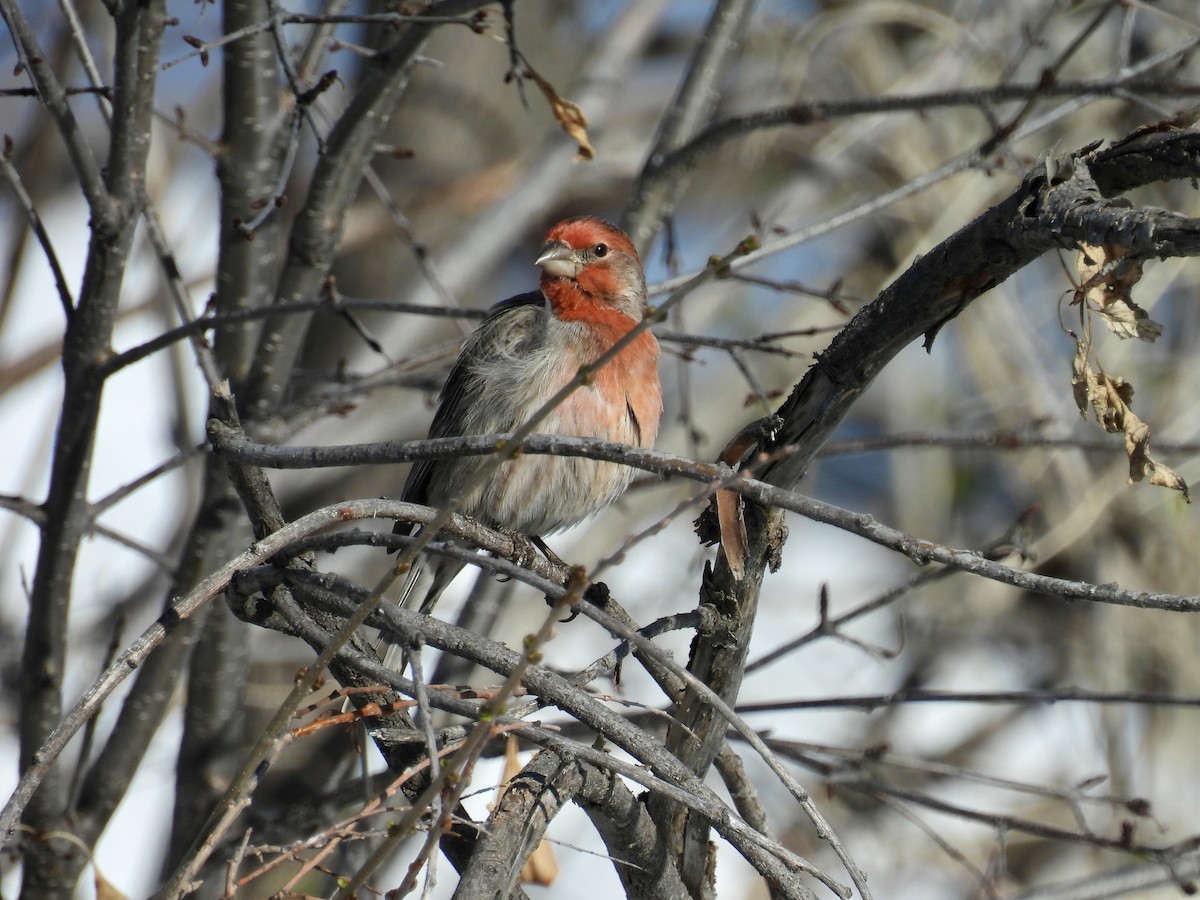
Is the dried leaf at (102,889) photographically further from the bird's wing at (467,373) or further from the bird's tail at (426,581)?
the bird's wing at (467,373)

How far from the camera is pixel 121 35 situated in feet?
10.9

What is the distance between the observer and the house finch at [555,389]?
4.78 meters

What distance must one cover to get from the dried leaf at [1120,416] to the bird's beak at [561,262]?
2.73 m

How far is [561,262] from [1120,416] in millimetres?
2839

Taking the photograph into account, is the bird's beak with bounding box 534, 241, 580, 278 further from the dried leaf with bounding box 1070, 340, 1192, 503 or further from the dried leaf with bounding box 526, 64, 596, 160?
the dried leaf with bounding box 1070, 340, 1192, 503

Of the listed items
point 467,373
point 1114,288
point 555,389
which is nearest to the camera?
point 1114,288

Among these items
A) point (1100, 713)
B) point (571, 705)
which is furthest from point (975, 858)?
point (571, 705)

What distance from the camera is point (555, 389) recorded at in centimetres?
479

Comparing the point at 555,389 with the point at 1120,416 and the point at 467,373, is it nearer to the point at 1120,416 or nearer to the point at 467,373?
the point at 467,373

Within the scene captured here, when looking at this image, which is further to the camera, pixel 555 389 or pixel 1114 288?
pixel 555 389

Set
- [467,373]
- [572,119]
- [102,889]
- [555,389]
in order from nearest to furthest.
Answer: [102,889], [572,119], [555,389], [467,373]

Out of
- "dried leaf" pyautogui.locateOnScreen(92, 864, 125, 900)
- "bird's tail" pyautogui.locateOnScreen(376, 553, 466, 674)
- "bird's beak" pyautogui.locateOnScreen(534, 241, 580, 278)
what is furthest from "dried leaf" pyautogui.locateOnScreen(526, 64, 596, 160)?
"dried leaf" pyautogui.locateOnScreen(92, 864, 125, 900)

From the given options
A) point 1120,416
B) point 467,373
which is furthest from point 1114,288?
point 467,373

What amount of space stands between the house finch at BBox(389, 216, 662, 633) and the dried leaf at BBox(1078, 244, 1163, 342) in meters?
2.23
